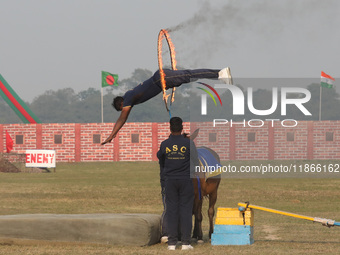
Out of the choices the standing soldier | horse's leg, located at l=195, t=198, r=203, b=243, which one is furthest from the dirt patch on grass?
the standing soldier

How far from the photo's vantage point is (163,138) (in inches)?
2869

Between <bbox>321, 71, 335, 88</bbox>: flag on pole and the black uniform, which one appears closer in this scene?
the black uniform

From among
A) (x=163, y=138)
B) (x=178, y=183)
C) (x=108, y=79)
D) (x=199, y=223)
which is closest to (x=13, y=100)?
(x=108, y=79)

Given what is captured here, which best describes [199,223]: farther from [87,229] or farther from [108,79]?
[108,79]

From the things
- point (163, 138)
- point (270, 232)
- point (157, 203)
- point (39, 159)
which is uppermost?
point (163, 138)

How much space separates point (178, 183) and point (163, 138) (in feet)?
195

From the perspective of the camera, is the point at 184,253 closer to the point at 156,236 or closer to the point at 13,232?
the point at 156,236

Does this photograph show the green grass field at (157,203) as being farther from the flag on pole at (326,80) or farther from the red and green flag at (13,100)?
the flag on pole at (326,80)

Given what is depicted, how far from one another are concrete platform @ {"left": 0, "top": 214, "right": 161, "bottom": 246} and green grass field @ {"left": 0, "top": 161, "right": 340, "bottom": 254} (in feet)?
0.46

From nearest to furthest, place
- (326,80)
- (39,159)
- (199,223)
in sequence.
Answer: (199,223) < (39,159) < (326,80)

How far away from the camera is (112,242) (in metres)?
13.7

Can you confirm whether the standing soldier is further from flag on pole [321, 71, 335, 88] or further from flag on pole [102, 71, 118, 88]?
flag on pole [102, 71, 118, 88]

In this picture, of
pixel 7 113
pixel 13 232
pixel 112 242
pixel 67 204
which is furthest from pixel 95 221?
pixel 7 113

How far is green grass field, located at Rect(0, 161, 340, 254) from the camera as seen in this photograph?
13500 millimetres
